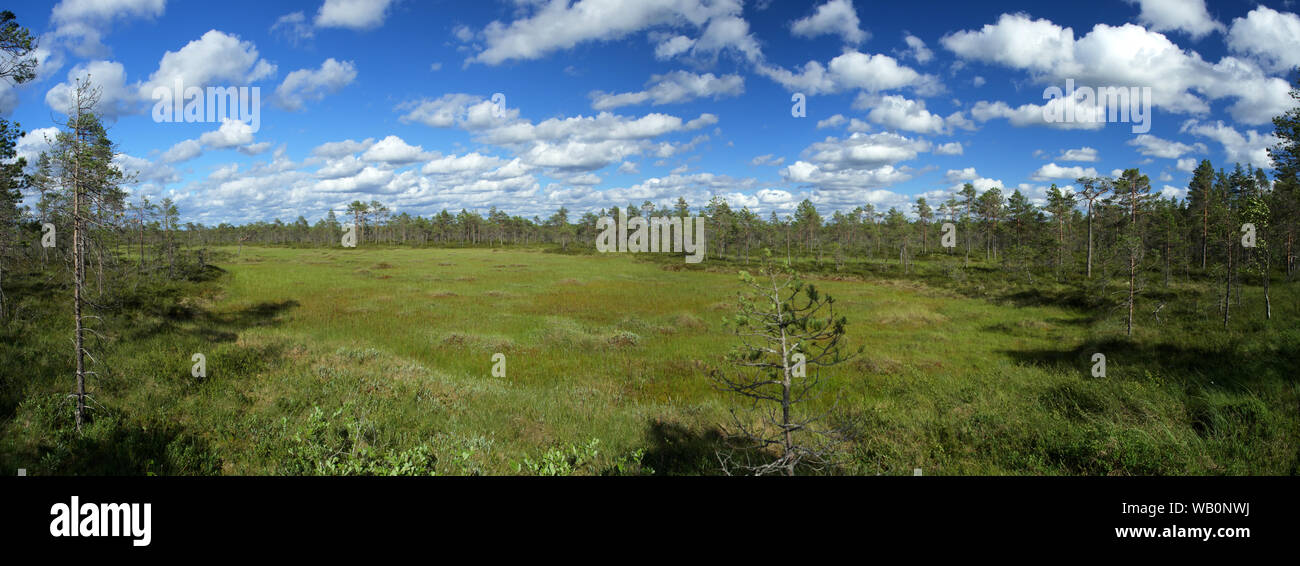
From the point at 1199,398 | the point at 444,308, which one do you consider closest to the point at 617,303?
the point at 444,308

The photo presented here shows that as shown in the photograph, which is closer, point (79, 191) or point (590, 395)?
point (79, 191)

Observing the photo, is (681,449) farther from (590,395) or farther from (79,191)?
(79,191)

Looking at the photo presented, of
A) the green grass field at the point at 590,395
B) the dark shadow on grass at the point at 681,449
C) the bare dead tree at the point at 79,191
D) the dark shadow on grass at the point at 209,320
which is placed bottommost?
the dark shadow on grass at the point at 681,449

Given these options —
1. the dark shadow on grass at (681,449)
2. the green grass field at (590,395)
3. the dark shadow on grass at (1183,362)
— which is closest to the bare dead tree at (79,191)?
the green grass field at (590,395)

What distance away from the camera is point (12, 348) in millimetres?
12586

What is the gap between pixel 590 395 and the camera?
14.8 meters

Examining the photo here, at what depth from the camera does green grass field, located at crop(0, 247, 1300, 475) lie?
8.38m

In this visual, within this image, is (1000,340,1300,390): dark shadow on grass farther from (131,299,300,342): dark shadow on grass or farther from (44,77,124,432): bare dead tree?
(131,299,300,342): dark shadow on grass

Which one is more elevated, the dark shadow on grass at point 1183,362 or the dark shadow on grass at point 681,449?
the dark shadow on grass at point 1183,362

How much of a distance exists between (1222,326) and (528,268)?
195 ft

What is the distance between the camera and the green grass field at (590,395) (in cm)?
838

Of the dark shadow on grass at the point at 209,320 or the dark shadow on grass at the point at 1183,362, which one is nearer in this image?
the dark shadow on grass at the point at 1183,362

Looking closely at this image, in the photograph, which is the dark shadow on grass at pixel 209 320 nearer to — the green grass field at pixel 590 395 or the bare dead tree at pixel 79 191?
the green grass field at pixel 590 395

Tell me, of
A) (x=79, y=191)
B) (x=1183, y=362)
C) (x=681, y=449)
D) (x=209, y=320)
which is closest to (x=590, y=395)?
(x=681, y=449)
